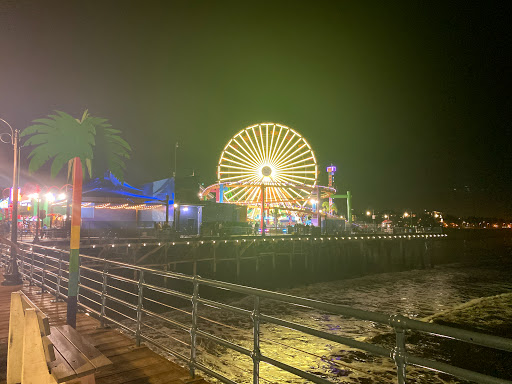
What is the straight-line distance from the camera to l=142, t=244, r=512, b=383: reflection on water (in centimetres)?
754

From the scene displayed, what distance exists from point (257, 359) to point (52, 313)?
19.0 feet

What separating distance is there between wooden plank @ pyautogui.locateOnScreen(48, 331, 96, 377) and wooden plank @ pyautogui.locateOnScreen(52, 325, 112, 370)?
0.10 feet

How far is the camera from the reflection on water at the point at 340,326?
7.54 m

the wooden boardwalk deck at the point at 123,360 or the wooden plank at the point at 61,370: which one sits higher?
the wooden plank at the point at 61,370

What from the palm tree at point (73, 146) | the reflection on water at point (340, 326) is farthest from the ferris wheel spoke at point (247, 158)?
the palm tree at point (73, 146)

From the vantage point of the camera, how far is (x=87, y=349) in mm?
3160

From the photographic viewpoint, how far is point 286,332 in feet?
35.7

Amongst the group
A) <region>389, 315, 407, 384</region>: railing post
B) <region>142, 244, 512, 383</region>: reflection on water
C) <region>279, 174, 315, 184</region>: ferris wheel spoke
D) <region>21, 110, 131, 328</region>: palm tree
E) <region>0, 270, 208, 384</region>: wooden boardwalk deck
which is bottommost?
<region>142, 244, 512, 383</region>: reflection on water

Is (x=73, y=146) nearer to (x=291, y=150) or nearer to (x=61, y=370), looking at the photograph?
(x=61, y=370)

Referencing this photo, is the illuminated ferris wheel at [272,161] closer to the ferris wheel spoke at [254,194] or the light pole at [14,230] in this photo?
the ferris wheel spoke at [254,194]

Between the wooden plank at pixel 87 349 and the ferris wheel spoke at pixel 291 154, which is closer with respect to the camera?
the wooden plank at pixel 87 349

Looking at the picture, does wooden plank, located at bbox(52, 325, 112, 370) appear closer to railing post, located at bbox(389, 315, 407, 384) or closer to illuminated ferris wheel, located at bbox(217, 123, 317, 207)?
railing post, located at bbox(389, 315, 407, 384)

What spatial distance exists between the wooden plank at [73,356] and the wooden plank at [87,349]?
3 cm

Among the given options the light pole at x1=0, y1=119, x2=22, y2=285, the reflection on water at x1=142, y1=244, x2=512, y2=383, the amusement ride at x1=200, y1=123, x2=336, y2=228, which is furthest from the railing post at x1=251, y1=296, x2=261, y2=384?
the amusement ride at x1=200, y1=123, x2=336, y2=228
